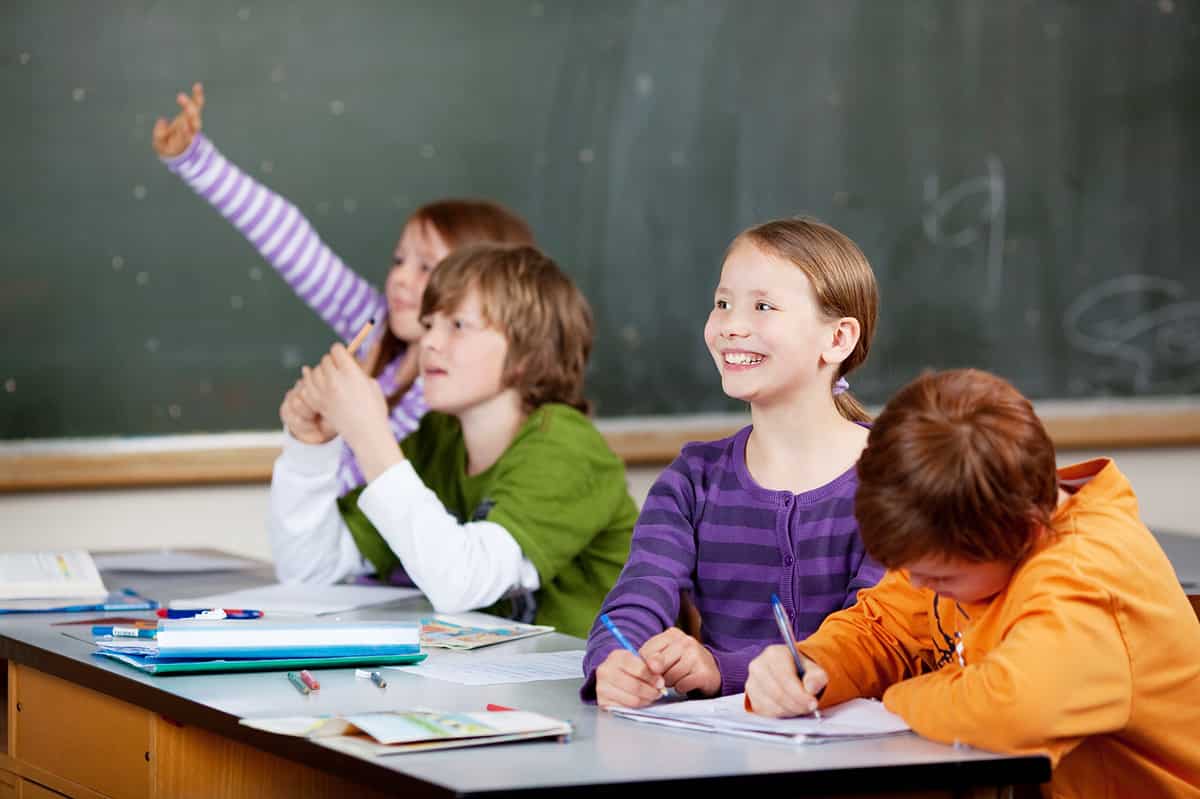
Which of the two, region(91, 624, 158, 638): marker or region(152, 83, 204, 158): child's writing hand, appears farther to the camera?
region(152, 83, 204, 158): child's writing hand

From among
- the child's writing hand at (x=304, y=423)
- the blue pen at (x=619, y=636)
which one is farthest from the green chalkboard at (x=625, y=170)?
the blue pen at (x=619, y=636)

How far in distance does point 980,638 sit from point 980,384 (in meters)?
0.23

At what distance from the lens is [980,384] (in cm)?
127

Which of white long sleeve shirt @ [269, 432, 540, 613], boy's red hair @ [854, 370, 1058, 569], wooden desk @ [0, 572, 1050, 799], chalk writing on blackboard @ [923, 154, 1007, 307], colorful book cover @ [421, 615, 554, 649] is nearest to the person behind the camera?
wooden desk @ [0, 572, 1050, 799]

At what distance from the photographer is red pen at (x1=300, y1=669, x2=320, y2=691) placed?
1464 millimetres

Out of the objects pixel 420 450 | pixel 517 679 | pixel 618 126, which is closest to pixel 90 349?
pixel 420 450

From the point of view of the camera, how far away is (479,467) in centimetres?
228

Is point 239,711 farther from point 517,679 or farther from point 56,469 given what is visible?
point 56,469

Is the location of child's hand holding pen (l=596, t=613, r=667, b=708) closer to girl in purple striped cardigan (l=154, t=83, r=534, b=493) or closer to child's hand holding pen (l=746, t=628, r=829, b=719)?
child's hand holding pen (l=746, t=628, r=829, b=719)

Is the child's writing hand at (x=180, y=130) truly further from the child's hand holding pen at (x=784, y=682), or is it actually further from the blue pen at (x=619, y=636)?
the child's hand holding pen at (x=784, y=682)

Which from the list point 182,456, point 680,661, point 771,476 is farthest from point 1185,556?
point 182,456

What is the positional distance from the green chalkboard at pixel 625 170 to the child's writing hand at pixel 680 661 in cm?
180

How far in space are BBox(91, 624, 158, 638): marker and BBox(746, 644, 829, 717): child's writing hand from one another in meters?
0.73

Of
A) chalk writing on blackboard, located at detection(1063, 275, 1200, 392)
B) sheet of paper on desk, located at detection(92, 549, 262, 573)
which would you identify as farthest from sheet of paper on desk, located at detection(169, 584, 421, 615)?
chalk writing on blackboard, located at detection(1063, 275, 1200, 392)
